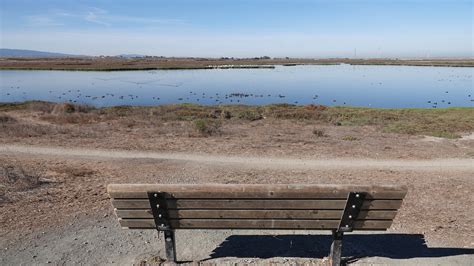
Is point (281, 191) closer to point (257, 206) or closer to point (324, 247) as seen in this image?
point (257, 206)

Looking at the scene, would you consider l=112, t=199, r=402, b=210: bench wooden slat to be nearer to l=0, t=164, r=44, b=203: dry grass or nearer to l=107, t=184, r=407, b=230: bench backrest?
l=107, t=184, r=407, b=230: bench backrest

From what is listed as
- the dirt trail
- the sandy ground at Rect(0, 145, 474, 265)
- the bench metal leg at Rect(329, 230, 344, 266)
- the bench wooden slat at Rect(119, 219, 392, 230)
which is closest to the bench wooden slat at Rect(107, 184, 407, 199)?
the bench wooden slat at Rect(119, 219, 392, 230)

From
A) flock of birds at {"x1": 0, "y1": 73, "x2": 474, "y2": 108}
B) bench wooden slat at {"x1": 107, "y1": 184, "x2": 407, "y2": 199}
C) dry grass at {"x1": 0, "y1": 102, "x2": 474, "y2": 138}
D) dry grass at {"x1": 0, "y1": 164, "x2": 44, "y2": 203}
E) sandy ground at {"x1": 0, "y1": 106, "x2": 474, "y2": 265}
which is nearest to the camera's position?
bench wooden slat at {"x1": 107, "y1": 184, "x2": 407, "y2": 199}

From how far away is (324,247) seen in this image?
19.2 ft

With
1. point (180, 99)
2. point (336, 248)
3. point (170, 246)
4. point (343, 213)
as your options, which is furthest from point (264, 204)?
point (180, 99)

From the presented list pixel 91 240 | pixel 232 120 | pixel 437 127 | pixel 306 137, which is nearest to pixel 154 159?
pixel 91 240

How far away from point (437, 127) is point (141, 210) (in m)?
20.4

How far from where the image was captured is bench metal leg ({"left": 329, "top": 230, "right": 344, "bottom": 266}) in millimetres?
4820

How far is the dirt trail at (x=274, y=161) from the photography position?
11.6 metres

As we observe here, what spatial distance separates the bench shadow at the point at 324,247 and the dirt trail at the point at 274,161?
5.23 meters

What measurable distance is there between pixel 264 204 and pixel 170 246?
4.97 ft

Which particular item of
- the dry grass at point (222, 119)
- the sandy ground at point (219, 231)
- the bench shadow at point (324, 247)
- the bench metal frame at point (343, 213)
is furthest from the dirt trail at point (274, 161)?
the bench metal frame at point (343, 213)

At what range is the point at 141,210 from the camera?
14.9 feet

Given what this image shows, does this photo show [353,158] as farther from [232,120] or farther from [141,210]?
[232,120]
